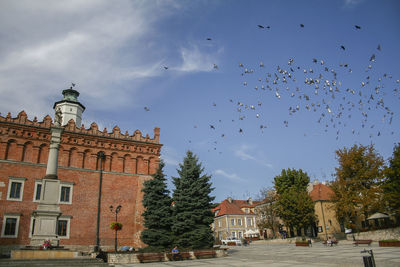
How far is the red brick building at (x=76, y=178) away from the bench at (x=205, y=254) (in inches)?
514

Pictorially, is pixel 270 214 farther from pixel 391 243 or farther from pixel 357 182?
pixel 391 243

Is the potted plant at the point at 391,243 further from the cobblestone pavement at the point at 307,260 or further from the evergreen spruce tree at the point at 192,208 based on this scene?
the evergreen spruce tree at the point at 192,208

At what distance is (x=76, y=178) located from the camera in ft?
107

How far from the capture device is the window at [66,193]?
31.5 meters

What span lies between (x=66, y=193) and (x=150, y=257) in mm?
16112

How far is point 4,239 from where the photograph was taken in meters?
27.6

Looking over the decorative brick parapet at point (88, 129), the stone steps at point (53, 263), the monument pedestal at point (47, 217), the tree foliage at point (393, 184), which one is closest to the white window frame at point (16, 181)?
the decorative brick parapet at point (88, 129)

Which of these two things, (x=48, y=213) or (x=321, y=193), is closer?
(x=48, y=213)

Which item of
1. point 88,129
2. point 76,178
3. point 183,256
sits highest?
point 88,129

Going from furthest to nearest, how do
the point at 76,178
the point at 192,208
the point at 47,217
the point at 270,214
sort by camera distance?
the point at 270,214
the point at 76,178
the point at 192,208
the point at 47,217

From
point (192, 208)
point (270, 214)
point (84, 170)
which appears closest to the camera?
point (192, 208)

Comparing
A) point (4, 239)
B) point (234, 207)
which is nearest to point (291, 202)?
point (234, 207)

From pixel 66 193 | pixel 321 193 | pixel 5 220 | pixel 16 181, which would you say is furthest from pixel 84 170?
pixel 321 193

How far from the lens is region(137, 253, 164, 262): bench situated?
796 inches
